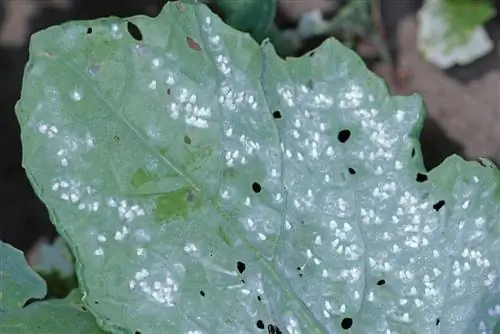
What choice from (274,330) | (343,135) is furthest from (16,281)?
(343,135)

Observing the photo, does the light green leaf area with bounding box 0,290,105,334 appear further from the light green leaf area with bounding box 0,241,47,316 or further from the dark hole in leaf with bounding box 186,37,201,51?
the dark hole in leaf with bounding box 186,37,201,51

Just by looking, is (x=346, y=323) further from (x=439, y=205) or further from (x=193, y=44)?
(x=193, y=44)

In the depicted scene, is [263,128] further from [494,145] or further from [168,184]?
[494,145]

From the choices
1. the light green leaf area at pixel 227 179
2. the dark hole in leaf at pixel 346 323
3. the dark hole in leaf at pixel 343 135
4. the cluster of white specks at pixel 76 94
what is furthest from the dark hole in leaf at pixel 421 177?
the cluster of white specks at pixel 76 94

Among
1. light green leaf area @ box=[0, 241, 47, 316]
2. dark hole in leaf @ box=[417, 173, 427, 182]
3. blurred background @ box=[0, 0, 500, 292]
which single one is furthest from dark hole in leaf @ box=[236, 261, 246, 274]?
blurred background @ box=[0, 0, 500, 292]

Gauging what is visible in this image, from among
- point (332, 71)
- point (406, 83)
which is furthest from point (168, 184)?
point (406, 83)

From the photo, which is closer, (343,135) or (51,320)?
(343,135)

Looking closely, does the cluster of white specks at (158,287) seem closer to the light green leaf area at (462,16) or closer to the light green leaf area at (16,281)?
the light green leaf area at (16,281)
